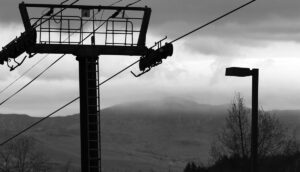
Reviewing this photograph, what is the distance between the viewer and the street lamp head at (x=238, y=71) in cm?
3278

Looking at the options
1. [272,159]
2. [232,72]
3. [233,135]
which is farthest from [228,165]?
[232,72]

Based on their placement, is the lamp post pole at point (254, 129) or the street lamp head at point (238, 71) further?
the street lamp head at point (238, 71)

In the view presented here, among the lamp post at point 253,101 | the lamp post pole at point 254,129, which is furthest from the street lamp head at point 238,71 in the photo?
the lamp post pole at point 254,129

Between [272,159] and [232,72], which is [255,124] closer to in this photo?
[232,72]

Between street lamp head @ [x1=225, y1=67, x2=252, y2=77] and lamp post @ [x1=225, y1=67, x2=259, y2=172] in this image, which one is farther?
street lamp head @ [x1=225, y1=67, x2=252, y2=77]

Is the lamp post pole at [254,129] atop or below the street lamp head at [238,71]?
below

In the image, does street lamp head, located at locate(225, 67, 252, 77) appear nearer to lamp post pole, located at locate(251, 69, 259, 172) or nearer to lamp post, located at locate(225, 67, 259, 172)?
lamp post, located at locate(225, 67, 259, 172)

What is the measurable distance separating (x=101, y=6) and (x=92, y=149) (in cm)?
647

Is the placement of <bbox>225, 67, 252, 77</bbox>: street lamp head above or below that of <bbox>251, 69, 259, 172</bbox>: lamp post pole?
above

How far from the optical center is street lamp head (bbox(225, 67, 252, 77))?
32781 mm

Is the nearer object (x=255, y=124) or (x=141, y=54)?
(x=255, y=124)

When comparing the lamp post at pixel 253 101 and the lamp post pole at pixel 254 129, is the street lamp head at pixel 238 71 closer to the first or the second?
the lamp post at pixel 253 101

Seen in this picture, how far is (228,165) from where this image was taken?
2606 inches

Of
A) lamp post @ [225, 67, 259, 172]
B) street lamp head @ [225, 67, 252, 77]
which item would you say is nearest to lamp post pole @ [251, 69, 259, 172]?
lamp post @ [225, 67, 259, 172]
